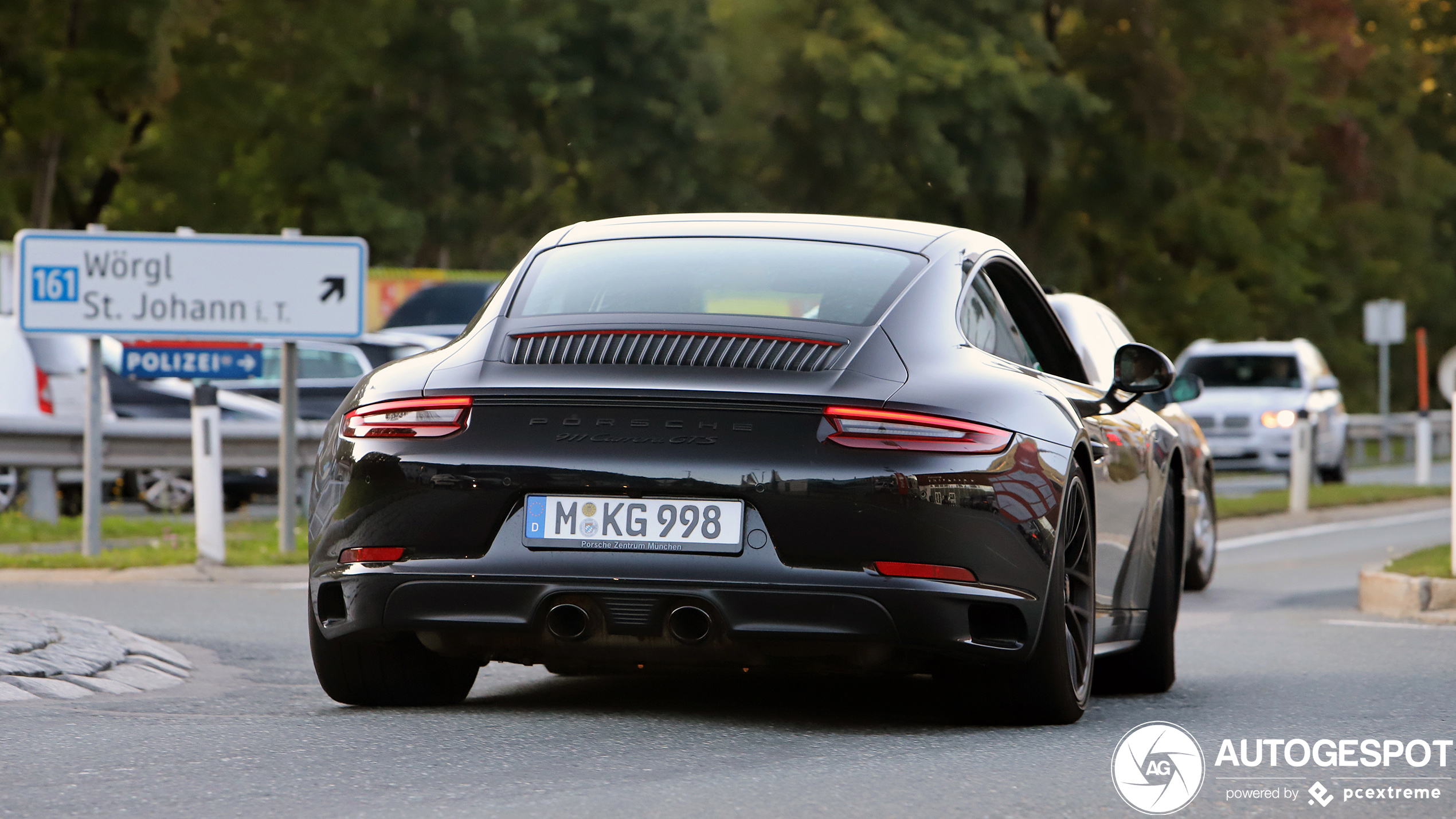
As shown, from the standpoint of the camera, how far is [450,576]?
545 centimetres

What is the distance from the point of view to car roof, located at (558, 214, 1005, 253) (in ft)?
20.2

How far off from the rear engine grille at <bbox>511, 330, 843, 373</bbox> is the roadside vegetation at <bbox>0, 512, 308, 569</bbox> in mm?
5109

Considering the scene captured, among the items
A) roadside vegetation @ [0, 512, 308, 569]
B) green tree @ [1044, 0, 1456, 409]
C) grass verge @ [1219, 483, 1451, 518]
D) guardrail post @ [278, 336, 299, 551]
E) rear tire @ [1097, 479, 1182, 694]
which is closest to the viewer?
rear tire @ [1097, 479, 1182, 694]

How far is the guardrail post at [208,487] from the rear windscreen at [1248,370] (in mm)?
15769

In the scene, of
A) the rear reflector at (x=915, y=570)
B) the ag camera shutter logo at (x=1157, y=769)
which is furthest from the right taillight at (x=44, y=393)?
the rear reflector at (x=915, y=570)

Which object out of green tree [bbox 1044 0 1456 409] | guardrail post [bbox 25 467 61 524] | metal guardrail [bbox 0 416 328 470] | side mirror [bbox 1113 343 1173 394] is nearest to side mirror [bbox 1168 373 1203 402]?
side mirror [bbox 1113 343 1173 394]

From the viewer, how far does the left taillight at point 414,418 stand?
5484 mm

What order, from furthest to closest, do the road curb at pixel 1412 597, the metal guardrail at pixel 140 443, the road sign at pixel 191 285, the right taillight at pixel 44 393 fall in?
1. the right taillight at pixel 44 393
2. the metal guardrail at pixel 140 443
3. the road sign at pixel 191 285
4. the road curb at pixel 1412 597

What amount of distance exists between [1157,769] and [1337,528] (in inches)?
568

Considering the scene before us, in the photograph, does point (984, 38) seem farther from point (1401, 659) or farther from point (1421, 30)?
point (1401, 659)

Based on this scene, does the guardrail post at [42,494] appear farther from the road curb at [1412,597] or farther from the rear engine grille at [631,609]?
the rear engine grille at [631,609]

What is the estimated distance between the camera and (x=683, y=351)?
217 inches

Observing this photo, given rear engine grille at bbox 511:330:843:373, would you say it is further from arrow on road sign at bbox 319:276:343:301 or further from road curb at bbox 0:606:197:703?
arrow on road sign at bbox 319:276:343:301

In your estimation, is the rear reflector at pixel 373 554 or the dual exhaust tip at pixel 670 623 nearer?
the dual exhaust tip at pixel 670 623
